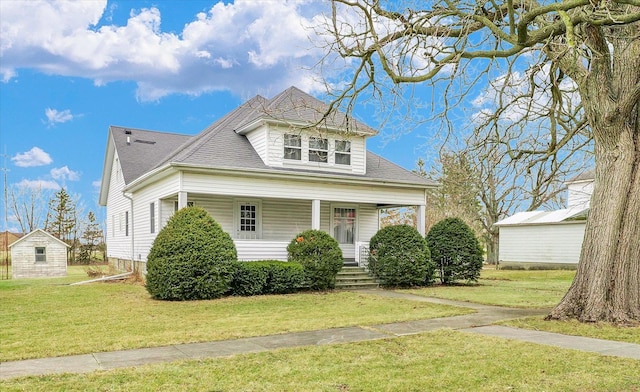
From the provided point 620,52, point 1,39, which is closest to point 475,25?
point 620,52

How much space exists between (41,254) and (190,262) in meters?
15.9

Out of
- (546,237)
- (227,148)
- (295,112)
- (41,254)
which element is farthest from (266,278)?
(546,237)

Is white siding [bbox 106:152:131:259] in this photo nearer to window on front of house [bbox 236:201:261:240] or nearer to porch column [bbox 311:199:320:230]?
window on front of house [bbox 236:201:261:240]

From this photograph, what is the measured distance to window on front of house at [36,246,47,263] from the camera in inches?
982

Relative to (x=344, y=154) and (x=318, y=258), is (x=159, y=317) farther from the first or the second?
(x=344, y=154)

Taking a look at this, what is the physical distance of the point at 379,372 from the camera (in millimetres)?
5449

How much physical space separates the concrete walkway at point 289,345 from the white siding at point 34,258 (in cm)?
2124

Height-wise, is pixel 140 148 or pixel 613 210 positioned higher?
pixel 140 148

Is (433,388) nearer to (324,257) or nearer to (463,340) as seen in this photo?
(463,340)

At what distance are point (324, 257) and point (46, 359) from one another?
984 centimetres

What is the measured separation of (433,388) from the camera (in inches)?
191

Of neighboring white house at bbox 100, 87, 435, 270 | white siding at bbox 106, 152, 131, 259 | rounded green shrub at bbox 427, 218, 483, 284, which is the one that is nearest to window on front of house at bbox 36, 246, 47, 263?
white siding at bbox 106, 152, 131, 259

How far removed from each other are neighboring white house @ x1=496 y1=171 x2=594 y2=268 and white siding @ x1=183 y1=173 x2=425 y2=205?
1180 cm

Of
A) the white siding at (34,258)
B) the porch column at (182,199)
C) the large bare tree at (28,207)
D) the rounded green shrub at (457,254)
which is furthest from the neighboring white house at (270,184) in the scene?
the large bare tree at (28,207)
